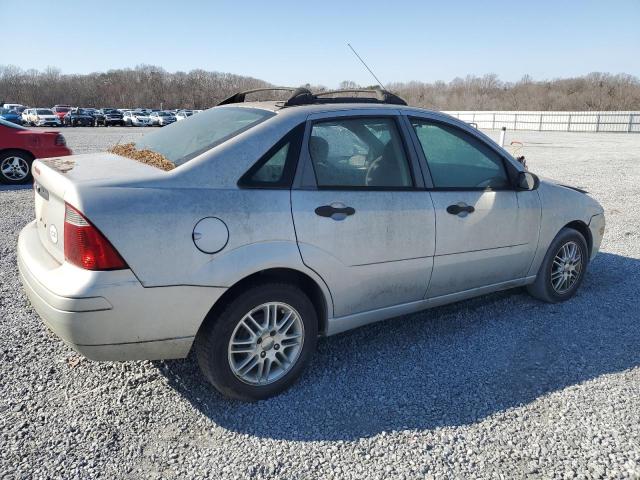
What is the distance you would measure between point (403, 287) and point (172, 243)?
164 centimetres

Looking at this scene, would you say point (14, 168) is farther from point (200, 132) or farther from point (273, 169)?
point (273, 169)

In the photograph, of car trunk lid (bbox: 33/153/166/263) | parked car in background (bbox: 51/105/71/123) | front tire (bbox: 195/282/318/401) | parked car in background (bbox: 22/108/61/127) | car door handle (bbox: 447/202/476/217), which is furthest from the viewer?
parked car in background (bbox: 51/105/71/123)

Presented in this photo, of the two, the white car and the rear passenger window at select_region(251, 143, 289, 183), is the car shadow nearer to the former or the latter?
the rear passenger window at select_region(251, 143, 289, 183)

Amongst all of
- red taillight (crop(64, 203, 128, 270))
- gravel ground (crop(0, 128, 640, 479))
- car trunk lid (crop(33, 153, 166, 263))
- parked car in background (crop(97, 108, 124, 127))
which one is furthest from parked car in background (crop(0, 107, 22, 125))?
red taillight (crop(64, 203, 128, 270))

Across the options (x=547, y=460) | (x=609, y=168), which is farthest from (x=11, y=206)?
(x=609, y=168)

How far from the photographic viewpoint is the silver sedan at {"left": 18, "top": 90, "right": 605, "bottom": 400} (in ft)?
8.59

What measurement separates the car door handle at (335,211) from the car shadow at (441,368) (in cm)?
108

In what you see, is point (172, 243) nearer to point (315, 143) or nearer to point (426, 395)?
point (315, 143)

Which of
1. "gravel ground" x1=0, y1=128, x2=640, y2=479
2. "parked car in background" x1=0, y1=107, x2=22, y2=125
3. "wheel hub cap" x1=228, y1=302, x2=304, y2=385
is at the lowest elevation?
"gravel ground" x1=0, y1=128, x2=640, y2=479

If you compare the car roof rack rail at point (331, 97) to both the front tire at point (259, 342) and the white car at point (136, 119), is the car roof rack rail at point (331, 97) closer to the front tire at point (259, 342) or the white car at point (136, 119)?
the front tire at point (259, 342)

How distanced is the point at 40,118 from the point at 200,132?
149 feet

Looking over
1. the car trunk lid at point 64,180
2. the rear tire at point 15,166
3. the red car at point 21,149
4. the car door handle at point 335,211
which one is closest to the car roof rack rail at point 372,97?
the car door handle at point 335,211

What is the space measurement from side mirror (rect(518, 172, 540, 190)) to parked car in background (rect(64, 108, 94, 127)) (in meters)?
46.5

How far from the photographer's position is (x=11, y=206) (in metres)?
8.33
